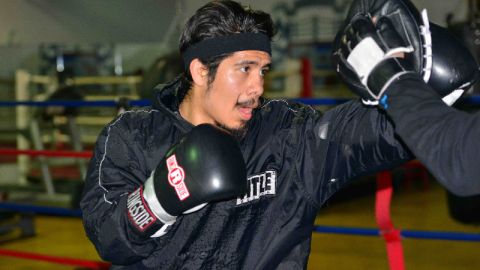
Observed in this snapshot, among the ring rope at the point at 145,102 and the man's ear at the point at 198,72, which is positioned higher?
the man's ear at the point at 198,72

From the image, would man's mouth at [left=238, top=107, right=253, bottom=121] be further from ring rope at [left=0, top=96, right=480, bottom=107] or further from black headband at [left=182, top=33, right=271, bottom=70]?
ring rope at [left=0, top=96, right=480, bottom=107]

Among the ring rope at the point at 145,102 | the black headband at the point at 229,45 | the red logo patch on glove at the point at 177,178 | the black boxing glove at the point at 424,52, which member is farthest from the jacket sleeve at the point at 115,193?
the ring rope at the point at 145,102

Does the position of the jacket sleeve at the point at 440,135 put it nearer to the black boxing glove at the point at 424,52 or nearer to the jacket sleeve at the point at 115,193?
the black boxing glove at the point at 424,52

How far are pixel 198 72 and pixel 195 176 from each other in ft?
1.30

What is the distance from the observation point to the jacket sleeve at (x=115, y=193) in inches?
53.0

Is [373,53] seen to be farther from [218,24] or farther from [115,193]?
[115,193]

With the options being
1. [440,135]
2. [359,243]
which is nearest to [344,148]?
[440,135]

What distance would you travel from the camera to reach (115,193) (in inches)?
56.9

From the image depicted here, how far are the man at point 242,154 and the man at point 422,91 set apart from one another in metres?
0.21

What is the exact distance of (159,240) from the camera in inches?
57.7

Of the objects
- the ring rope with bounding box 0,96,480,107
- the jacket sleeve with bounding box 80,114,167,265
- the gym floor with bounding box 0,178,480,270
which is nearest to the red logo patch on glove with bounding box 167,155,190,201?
the jacket sleeve with bounding box 80,114,167,265

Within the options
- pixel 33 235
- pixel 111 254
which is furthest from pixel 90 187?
pixel 33 235

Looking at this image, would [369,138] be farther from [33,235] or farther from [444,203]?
[444,203]

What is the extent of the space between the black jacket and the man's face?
0.09 m
